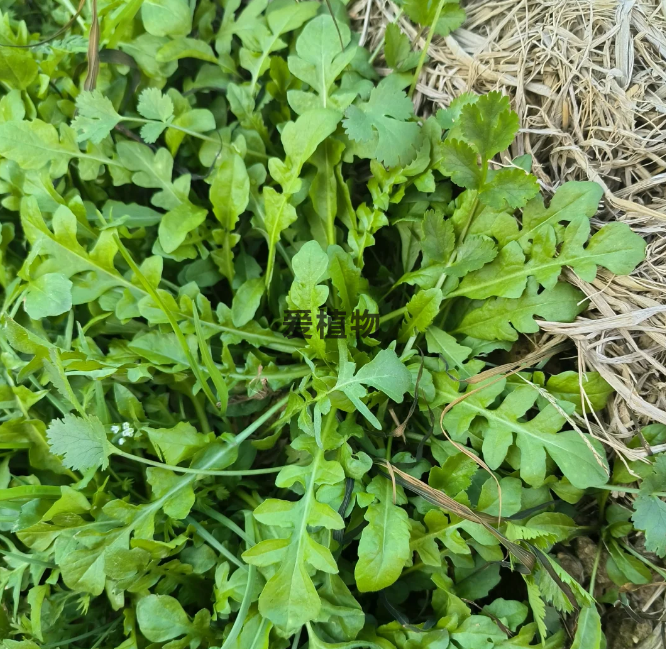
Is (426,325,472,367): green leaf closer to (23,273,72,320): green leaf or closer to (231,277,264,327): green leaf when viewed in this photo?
(231,277,264,327): green leaf

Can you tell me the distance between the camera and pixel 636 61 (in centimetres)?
86

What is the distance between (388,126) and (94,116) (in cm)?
54

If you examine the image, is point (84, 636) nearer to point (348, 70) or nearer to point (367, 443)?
point (367, 443)

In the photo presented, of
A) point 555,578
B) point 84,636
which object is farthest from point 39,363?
point 555,578

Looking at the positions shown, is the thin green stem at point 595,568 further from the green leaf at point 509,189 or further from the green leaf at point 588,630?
the green leaf at point 509,189

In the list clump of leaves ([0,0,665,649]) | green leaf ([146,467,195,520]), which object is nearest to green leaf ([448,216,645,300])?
clump of leaves ([0,0,665,649])

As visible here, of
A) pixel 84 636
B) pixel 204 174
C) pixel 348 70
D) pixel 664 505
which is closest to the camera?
pixel 664 505

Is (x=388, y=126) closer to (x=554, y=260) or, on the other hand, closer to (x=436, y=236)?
(x=436, y=236)

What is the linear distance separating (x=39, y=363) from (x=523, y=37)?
999 mm

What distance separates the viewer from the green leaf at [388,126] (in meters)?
0.91

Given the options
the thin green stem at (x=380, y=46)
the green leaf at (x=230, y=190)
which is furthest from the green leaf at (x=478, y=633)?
the thin green stem at (x=380, y=46)

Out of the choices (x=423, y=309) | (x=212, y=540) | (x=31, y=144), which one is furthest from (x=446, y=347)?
(x=31, y=144)

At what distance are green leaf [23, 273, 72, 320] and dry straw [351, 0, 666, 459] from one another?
800 mm

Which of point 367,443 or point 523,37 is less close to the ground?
point 523,37
